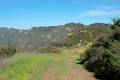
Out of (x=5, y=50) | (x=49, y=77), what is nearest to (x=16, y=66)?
(x=49, y=77)

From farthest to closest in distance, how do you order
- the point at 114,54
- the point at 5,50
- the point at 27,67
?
1. the point at 5,50
2. the point at 27,67
3. the point at 114,54

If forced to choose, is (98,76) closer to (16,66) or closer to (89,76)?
(89,76)

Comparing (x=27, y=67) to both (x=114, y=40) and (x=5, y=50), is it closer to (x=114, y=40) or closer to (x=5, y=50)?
(x=114, y=40)

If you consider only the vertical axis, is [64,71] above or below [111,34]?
below

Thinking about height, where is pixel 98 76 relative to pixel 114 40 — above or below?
below

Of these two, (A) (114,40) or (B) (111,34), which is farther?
(B) (111,34)

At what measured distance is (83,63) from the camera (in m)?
40.4

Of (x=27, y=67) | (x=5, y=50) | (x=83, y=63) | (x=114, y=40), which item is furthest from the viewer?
(x=5, y=50)

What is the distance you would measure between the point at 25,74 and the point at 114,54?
7.74 metres

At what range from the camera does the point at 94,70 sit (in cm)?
3291

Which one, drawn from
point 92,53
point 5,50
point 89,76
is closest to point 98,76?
point 89,76

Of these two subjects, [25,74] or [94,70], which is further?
[94,70]

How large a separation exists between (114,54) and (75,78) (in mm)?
4015

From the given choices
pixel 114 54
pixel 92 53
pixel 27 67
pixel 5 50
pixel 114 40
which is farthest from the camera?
pixel 5 50
